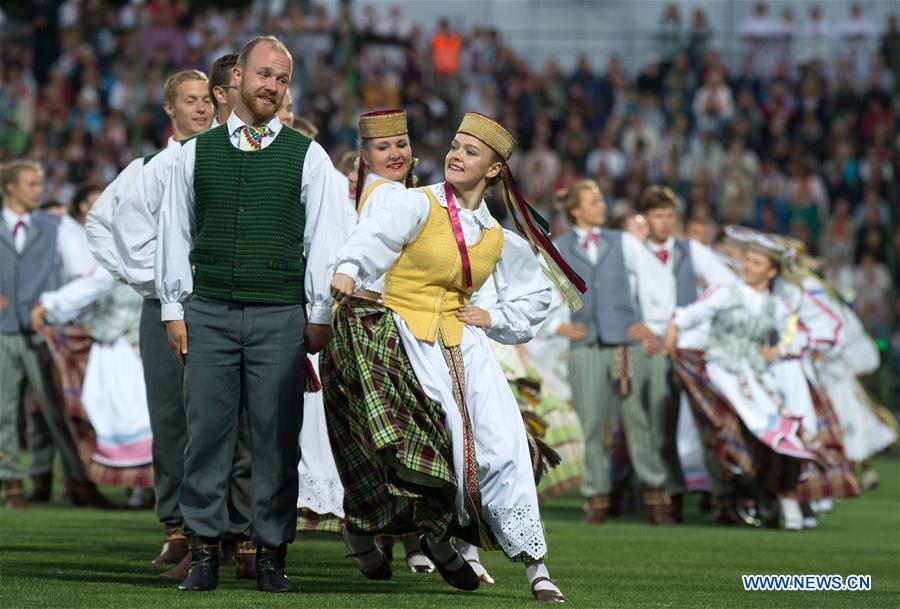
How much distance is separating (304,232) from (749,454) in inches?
216

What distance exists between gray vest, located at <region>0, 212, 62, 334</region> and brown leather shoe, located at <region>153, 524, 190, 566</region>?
13.5ft

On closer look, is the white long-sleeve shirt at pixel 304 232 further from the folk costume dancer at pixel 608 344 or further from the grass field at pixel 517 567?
the folk costume dancer at pixel 608 344

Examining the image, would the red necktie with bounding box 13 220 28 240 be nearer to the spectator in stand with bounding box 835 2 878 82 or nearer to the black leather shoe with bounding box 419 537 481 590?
the black leather shoe with bounding box 419 537 481 590

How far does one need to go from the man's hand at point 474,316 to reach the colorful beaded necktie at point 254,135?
1020mm

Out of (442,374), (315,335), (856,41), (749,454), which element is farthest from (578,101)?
(315,335)

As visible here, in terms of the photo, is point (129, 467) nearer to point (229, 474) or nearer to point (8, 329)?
point (8, 329)

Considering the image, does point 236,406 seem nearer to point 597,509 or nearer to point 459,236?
point 459,236

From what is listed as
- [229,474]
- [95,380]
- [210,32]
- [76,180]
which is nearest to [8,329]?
[95,380]

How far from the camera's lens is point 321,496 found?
8.30m

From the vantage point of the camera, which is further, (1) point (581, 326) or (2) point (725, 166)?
(2) point (725, 166)

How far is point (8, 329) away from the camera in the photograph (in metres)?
11.7

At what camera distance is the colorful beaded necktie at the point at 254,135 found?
685 centimetres

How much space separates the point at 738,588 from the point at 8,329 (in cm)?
582

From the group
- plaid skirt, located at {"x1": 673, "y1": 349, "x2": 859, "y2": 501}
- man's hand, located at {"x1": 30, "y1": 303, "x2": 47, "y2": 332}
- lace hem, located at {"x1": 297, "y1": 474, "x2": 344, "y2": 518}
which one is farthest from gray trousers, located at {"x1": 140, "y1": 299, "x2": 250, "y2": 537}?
plaid skirt, located at {"x1": 673, "y1": 349, "x2": 859, "y2": 501}
